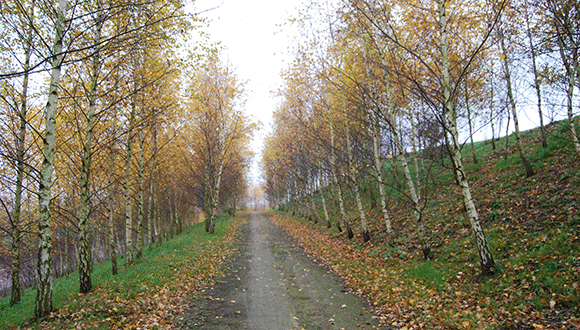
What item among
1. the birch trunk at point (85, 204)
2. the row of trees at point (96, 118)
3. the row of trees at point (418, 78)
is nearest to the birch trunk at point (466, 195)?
the row of trees at point (418, 78)

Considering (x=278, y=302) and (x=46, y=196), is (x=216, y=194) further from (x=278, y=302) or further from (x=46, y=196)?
(x=46, y=196)

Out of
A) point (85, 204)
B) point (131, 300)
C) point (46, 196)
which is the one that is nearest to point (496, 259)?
point (131, 300)

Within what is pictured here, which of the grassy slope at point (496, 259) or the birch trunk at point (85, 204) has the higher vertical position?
the birch trunk at point (85, 204)

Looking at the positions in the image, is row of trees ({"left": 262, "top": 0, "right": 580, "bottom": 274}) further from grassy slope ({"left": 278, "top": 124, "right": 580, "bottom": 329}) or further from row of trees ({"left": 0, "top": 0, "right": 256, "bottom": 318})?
row of trees ({"left": 0, "top": 0, "right": 256, "bottom": 318})

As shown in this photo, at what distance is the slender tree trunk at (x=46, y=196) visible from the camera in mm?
5703

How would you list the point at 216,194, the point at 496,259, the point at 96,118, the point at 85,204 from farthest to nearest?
the point at 216,194 < the point at 96,118 < the point at 85,204 < the point at 496,259

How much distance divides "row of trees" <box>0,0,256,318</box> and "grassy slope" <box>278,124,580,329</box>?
777 cm

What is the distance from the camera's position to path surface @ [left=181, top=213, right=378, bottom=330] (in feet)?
19.1

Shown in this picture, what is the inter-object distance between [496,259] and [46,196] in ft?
35.6

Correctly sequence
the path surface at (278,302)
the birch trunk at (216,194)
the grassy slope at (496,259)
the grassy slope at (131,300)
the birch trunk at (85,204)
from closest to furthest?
the grassy slope at (496,259) → the grassy slope at (131,300) → the path surface at (278,302) → the birch trunk at (85,204) → the birch trunk at (216,194)

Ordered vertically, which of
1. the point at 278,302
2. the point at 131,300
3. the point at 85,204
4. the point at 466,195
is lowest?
the point at 278,302

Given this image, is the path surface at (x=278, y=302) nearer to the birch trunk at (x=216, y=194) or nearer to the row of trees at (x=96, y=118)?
the row of trees at (x=96, y=118)

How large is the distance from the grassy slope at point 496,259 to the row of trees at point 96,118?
7770 millimetres

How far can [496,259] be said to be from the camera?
6867 mm
